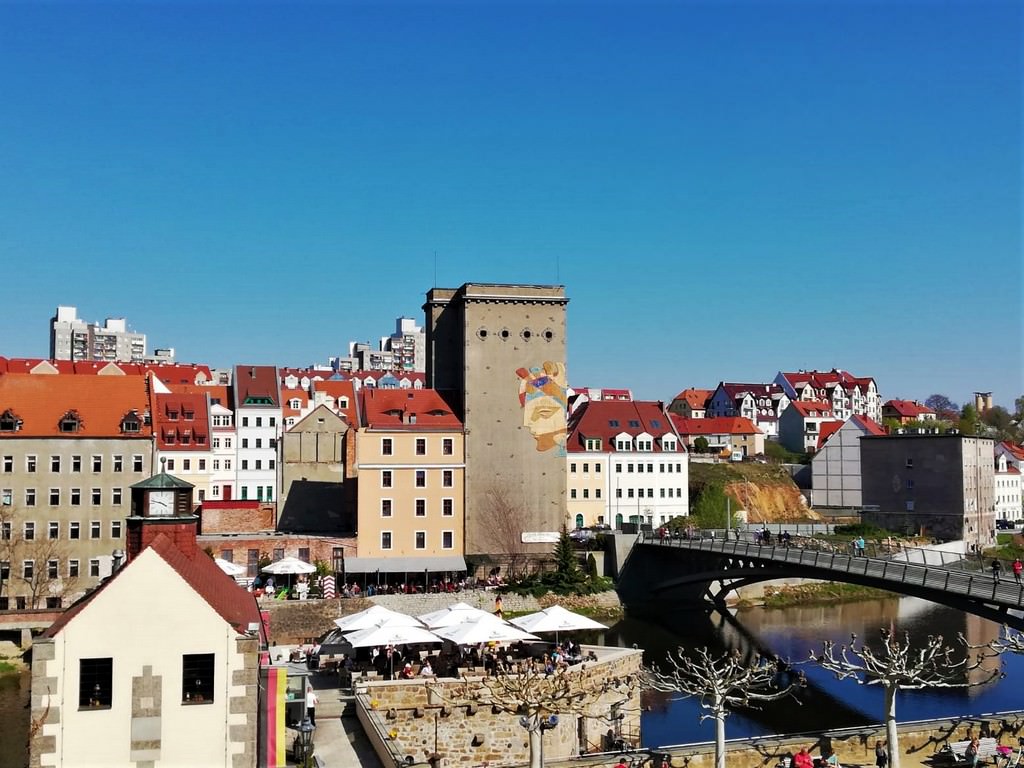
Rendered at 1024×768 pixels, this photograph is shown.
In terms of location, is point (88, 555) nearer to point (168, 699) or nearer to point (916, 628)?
point (168, 699)

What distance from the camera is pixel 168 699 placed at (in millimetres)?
22266

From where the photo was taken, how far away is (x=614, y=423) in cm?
8738

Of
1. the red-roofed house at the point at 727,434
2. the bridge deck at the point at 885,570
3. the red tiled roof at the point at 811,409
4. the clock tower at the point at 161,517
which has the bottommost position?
the bridge deck at the point at 885,570

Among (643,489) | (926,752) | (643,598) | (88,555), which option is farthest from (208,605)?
(643,489)

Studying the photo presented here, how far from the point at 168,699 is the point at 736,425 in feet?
362

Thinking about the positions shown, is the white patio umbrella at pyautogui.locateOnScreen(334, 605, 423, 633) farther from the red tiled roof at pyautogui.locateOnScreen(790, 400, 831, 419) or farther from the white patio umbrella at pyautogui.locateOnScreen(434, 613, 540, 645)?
the red tiled roof at pyautogui.locateOnScreen(790, 400, 831, 419)

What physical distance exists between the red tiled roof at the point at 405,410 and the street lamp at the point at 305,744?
40398mm

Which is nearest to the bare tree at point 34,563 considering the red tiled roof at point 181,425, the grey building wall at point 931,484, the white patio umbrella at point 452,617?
the red tiled roof at point 181,425

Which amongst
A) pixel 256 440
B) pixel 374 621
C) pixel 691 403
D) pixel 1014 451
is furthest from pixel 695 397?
pixel 374 621

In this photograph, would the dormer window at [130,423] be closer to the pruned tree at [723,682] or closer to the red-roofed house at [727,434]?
the pruned tree at [723,682]

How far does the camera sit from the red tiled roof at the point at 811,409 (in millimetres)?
138113

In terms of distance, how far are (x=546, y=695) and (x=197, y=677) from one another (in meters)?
10.3

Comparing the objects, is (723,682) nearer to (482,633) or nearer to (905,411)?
(482,633)

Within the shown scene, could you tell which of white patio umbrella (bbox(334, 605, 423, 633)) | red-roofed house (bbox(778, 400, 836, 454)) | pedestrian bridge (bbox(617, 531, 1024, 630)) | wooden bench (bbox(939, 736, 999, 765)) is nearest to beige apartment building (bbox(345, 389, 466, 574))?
pedestrian bridge (bbox(617, 531, 1024, 630))
